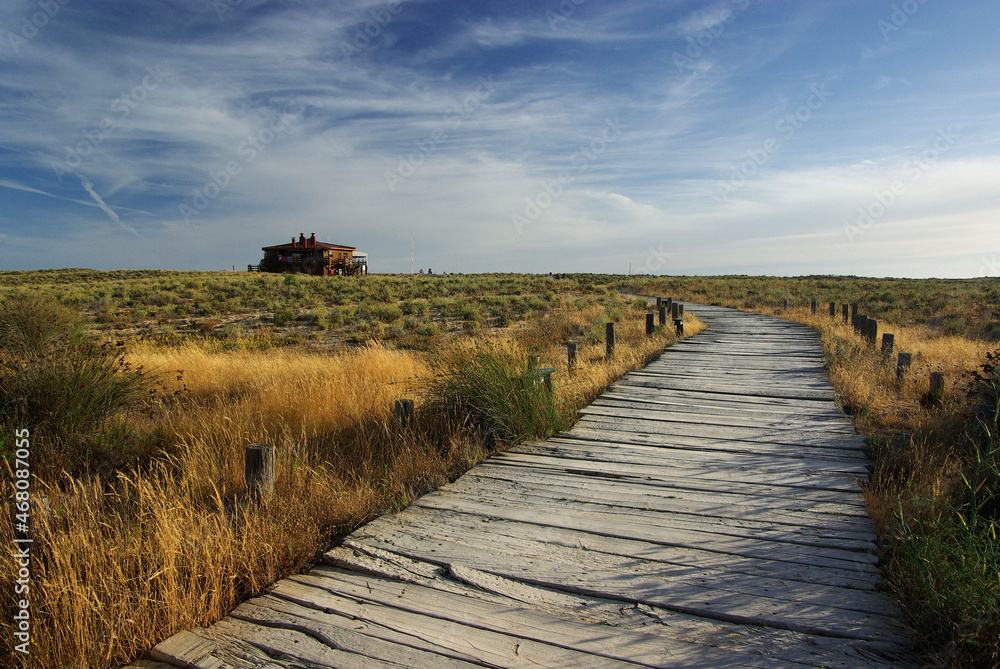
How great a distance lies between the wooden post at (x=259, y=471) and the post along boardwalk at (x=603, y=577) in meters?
0.72

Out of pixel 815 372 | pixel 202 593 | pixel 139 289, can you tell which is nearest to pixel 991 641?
pixel 202 593

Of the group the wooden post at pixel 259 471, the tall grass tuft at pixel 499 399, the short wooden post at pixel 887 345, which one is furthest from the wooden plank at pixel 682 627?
the short wooden post at pixel 887 345

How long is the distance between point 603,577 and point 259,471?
227 centimetres

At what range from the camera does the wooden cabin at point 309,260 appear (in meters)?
58.0

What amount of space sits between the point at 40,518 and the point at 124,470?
233 cm

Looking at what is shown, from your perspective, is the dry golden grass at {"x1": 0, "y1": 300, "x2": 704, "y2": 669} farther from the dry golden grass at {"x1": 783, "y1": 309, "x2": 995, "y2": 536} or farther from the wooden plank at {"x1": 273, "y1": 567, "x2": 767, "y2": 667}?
the dry golden grass at {"x1": 783, "y1": 309, "x2": 995, "y2": 536}

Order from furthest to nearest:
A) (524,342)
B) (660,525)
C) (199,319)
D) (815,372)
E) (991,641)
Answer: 1. (199,319)
2. (524,342)
3. (815,372)
4. (660,525)
5. (991,641)

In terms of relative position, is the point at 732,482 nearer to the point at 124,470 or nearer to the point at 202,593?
the point at 202,593

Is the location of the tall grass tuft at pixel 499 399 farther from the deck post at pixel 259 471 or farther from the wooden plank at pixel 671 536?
the deck post at pixel 259 471

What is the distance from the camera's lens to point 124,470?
17.1ft

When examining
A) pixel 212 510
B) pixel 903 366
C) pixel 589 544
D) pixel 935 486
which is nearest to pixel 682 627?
pixel 589 544

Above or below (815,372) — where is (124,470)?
below

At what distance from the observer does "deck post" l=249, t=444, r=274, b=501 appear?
3438 millimetres

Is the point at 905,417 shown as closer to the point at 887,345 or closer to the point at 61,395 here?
the point at 887,345
